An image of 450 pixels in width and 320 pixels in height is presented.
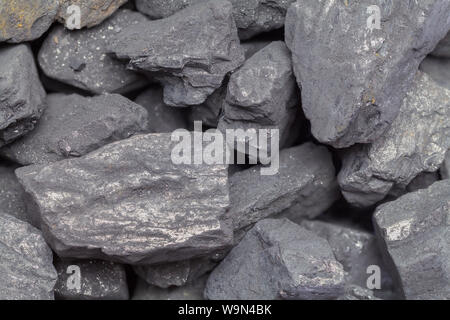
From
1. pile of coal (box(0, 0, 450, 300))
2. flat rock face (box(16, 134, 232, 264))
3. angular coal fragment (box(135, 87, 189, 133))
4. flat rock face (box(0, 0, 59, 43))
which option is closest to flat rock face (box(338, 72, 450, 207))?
pile of coal (box(0, 0, 450, 300))

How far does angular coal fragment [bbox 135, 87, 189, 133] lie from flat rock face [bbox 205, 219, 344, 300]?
0.57m

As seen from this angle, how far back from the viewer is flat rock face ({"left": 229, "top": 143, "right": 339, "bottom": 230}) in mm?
2570

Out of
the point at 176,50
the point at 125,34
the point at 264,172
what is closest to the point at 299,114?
the point at 264,172

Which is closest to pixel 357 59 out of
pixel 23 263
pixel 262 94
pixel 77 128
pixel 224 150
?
pixel 262 94

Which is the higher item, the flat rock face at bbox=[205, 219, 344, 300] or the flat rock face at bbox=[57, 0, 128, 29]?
the flat rock face at bbox=[57, 0, 128, 29]

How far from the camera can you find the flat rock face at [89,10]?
267cm

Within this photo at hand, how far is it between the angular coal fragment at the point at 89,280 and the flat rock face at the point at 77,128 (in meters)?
0.40

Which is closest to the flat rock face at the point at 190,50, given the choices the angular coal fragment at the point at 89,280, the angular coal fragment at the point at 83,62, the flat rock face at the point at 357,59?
the angular coal fragment at the point at 83,62

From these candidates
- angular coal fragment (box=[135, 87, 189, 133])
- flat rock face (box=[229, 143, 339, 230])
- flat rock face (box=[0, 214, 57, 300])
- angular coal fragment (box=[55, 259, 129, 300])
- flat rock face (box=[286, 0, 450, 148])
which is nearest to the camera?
flat rock face (box=[0, 214, 57, 300])

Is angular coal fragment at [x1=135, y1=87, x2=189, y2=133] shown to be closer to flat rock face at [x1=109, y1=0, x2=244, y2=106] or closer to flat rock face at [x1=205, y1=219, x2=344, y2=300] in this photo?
flat rock face at [x1=109, y1=0, x2=244, y2=106]

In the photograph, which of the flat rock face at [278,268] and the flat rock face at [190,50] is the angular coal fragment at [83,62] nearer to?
the flat rock face at [190,50]

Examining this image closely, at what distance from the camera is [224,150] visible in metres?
2.37

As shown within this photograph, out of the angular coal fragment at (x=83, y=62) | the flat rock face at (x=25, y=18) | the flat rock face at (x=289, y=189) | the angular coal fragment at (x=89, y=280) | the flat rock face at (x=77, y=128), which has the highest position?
the flat rock face at (x=25, y=18)

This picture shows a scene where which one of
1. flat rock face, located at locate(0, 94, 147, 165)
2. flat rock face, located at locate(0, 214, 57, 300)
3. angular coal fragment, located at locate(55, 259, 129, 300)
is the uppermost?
flat rock face, located at locate(0, 94, 147, 165)
